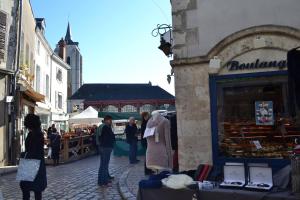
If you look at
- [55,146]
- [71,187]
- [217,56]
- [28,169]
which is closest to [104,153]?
[71,187]

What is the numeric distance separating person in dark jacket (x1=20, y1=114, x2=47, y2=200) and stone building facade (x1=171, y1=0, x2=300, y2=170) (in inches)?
101

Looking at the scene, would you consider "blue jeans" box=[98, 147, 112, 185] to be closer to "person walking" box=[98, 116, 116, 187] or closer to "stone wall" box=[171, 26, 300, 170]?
"person walking" box=[98, 116, 116, 187]

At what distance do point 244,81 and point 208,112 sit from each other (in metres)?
0.84

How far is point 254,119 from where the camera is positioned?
21.4 ft

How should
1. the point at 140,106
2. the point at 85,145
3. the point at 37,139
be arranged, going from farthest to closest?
the point at 140,106
the point at 85,145
the point at 37,139

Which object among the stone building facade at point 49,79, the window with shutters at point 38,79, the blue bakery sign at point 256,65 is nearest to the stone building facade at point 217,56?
the blue bakery sign at point 256,65

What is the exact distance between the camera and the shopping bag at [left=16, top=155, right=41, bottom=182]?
5.66m

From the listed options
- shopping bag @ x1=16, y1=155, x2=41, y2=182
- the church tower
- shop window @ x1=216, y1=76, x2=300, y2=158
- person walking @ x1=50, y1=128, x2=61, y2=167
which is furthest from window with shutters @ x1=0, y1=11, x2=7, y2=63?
the church tower

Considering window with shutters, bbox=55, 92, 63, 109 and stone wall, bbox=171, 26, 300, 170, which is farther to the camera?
window with shutters, bbox=55, 92, 63, 109

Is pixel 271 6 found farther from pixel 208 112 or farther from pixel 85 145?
pixel 85 145

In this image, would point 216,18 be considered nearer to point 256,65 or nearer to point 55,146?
point 256,65

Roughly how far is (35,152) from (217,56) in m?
3.47

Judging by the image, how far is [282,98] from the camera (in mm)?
A: 6309

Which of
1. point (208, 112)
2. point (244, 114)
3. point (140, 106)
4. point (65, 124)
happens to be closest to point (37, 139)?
point (208, 112)
